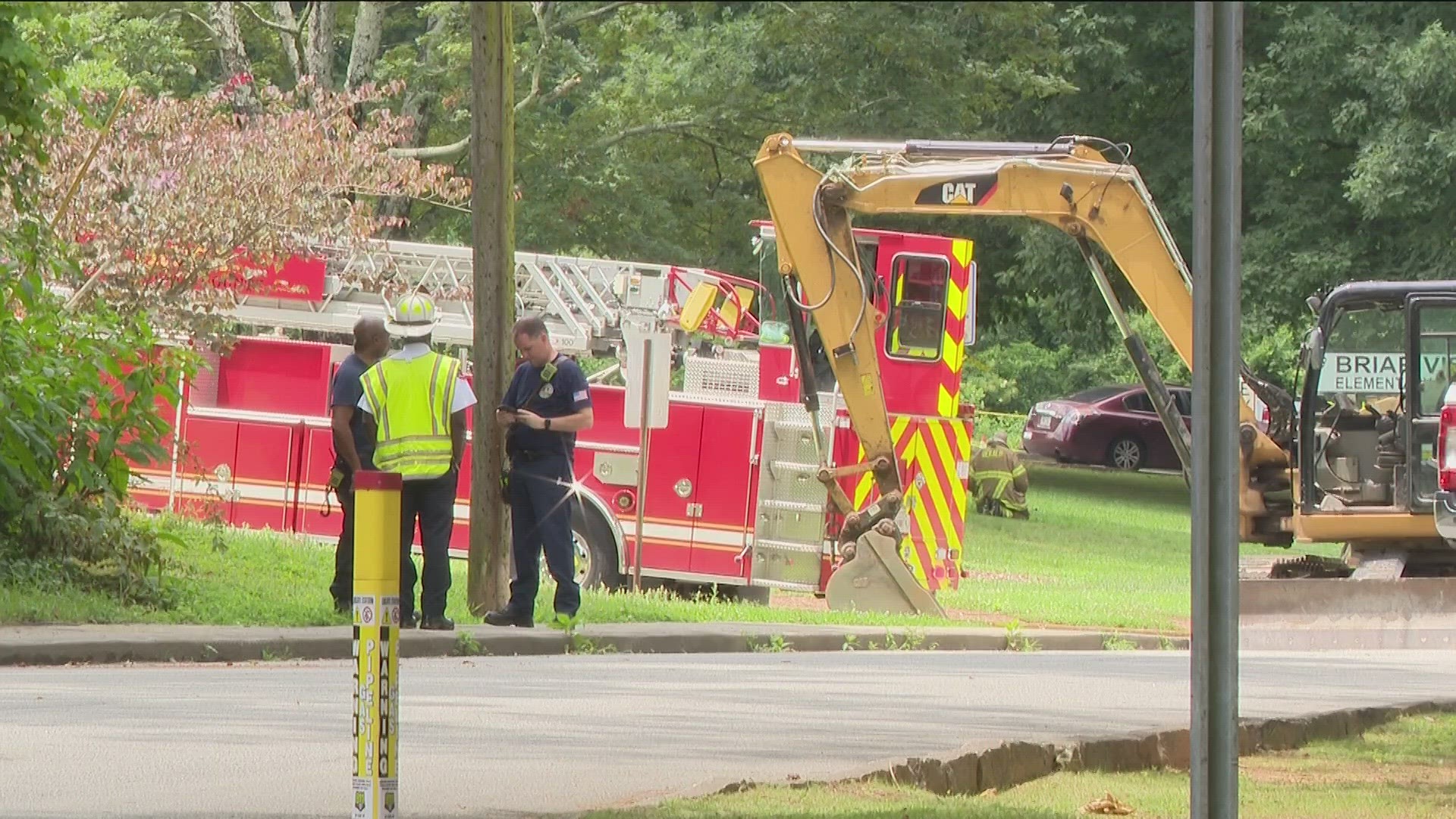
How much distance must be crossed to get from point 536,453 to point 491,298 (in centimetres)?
97

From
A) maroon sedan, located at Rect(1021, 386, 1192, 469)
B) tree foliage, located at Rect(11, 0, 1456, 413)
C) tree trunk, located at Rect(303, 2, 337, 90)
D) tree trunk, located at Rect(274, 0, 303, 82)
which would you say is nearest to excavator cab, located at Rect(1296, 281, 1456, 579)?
tree foliage, located at Rect(11, 0, 1456, 413)

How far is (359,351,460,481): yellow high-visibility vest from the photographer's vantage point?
1231 centimetres

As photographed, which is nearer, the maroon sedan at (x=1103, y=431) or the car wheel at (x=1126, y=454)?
the maroon sedan at (x=1103, y=431)

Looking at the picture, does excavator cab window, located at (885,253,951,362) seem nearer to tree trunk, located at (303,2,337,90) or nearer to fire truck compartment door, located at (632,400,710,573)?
fire truck compartment door, located at (632,400,710,573)

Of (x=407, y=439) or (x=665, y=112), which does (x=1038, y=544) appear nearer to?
(x=665, y=112)

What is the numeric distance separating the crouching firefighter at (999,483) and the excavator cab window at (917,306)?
11.9 metres

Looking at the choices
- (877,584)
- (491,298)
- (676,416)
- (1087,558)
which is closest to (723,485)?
(676,416)

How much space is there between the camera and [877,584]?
54.4 ft

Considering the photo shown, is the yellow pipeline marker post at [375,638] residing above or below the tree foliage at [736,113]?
below

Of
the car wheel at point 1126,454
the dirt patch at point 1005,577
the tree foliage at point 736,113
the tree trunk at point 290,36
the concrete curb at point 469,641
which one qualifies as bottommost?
the concrete curb at point 469,641

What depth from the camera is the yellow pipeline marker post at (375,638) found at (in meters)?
5.78

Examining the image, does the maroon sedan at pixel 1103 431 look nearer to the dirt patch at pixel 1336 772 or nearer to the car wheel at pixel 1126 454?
the car wheel at pixel 1126 454

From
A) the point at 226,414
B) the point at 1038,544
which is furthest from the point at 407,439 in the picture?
the point at 1038,544

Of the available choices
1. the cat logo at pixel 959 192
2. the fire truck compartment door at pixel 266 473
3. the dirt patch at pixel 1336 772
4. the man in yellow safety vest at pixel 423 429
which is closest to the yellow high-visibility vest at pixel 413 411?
the man in yellow safety vest at pixel 423 429
